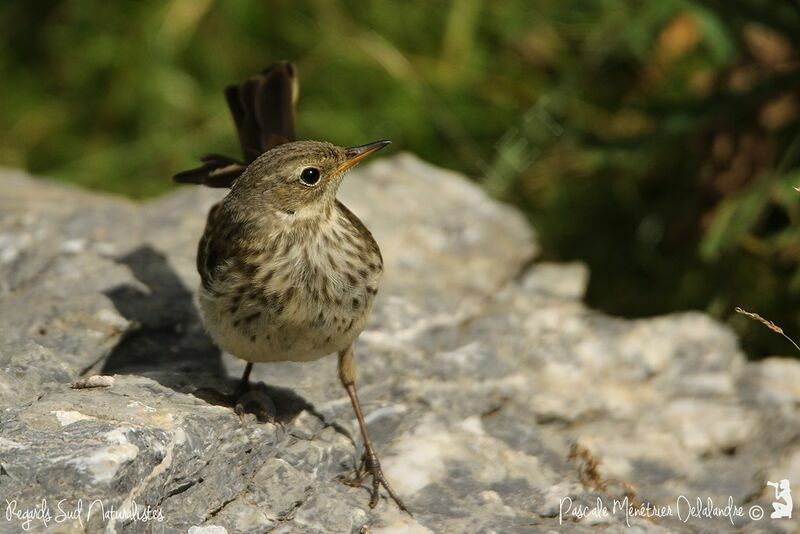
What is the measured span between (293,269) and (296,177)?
1.32 ft

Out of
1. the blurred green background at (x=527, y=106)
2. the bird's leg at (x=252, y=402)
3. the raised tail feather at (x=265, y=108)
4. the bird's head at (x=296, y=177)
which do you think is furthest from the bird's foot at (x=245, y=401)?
the blurred green background at (x=527, y=106)

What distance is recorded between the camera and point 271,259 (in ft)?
13.7

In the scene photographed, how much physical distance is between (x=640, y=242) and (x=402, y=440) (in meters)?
2.61

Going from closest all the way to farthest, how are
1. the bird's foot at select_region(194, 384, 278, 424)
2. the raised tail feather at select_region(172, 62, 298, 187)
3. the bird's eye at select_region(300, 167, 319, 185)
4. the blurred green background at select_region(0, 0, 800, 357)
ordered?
1. the bird's foot at select_region(194, 384, 278, 424)
2. the bird's eye at select_region(300, 167, 319, 185)
3. the raised tail feather at select_region(172, 62, 298, 187)
4. the blurred green background at select_region(0, 0, 800, 357)

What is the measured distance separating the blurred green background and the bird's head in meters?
2.27

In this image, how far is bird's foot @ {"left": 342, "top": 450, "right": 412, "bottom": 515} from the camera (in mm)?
4059

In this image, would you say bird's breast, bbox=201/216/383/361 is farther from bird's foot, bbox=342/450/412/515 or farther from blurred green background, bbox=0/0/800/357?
blurred green background, bbox=0/0/800/357

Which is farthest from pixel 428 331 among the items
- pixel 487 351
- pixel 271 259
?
pixel 271 259

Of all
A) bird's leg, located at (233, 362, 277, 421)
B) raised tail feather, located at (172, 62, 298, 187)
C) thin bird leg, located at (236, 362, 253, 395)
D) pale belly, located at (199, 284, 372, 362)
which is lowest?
thin bird leg, located at (236, 362, 253, 395)

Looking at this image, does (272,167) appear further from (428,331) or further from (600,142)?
(600,142)

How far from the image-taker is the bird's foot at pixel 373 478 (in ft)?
13.3

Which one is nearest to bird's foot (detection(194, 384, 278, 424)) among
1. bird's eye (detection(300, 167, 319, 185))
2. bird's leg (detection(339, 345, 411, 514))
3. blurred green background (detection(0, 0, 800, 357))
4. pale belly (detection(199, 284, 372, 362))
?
pale belly (detection(199, 284, 372, 362))

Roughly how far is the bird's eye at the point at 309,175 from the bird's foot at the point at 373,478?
1061mm

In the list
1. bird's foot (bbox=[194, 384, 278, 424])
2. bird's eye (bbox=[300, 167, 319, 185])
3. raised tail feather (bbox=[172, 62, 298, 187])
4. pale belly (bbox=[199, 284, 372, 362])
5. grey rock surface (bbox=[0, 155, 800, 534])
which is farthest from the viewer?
raised tail feather (bbox=[172, 62, 298, 187])
